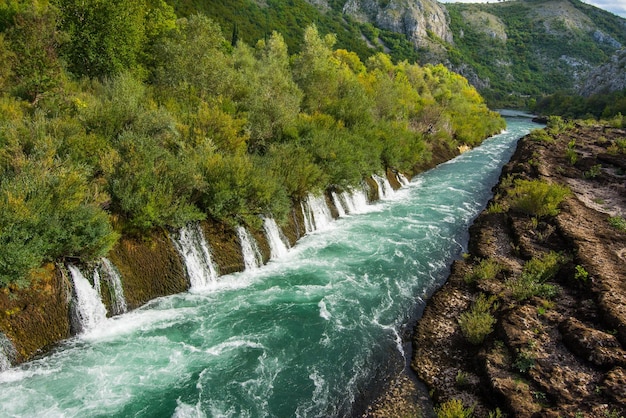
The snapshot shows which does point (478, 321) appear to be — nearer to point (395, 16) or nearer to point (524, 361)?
point (524, 361)

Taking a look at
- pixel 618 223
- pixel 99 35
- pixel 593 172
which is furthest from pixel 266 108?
pixel 593 172

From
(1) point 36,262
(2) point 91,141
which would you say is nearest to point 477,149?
(2) point 91,141

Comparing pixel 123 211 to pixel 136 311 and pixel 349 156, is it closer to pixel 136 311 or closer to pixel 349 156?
pixel 136 311

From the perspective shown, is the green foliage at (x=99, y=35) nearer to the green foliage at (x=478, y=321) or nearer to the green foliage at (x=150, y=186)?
the green foliage at (x=150, y=186)

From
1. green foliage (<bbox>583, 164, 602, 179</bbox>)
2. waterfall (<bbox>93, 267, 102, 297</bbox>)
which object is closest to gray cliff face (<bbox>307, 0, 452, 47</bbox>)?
green foliage (<bbox>583, 164, 602, 179</bbox>)

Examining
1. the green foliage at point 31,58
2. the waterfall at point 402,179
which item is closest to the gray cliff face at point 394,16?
the waterfall at point 402,179

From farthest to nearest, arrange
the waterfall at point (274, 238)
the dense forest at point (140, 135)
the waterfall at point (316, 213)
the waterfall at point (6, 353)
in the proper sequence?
the waterfall at point (316, 213) < the waterfall at point (274, 238) < the dense forest at point (140, 135) < the waterfall at point (6, 353)
